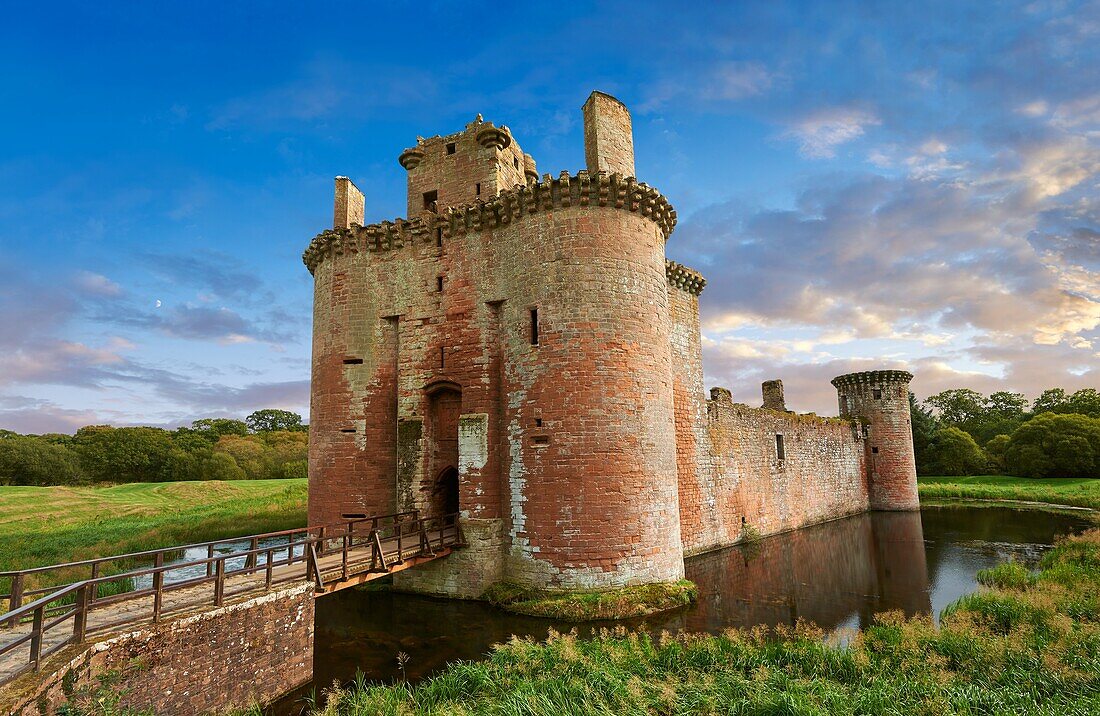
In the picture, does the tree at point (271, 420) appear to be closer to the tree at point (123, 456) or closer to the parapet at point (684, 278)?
the tree at point (123, 456)

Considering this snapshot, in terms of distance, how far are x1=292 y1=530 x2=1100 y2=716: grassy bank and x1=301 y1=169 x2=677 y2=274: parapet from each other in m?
10.1

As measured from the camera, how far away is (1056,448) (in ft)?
151

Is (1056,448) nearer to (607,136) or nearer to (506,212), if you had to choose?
(607,136)

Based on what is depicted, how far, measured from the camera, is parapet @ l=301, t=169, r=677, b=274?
14.6 metres

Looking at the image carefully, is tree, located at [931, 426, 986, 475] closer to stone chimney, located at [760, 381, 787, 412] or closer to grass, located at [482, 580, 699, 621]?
stone chimney, located at [760, 381, 787, 412]

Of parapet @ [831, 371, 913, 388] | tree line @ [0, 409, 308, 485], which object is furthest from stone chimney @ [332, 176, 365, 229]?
tree line @ [0, 409, 308, 485]

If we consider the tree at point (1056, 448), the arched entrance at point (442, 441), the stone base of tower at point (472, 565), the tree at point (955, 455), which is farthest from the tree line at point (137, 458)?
the tree at point (1056, 448)

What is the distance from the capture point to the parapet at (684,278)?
2118cm

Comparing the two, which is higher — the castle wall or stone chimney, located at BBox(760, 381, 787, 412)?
stone chimney, located at BBox(760, 381, 787, 412)

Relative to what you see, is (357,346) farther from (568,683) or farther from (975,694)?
(975,694)

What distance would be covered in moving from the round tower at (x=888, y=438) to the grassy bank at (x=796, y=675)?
2545cm

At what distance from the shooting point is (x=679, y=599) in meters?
13.5

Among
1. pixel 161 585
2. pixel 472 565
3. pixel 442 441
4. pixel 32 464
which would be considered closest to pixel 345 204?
pixel 442 441

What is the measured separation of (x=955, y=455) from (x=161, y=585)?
6049 centimetres
